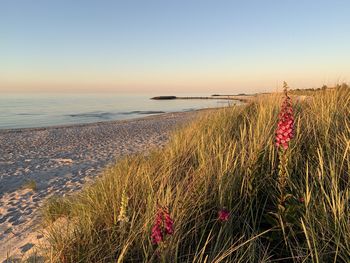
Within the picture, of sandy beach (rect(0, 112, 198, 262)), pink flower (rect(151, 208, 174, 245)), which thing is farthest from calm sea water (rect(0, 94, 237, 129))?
pink flower (rect(151, 208, 174, 245))

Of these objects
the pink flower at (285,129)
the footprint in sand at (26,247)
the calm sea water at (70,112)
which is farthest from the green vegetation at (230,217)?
the calm sea water at (70,112)

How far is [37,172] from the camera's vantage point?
963 centimetres

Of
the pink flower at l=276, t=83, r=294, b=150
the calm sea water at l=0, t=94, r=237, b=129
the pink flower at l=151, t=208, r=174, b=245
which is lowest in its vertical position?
the calm sea water at l=0, t=94, r=237, b=129

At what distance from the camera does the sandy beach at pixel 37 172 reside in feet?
16.1

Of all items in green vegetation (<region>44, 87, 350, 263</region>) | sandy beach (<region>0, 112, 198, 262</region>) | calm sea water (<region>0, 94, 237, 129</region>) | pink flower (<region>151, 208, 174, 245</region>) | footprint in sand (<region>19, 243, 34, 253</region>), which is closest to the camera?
pink flower (<region>151, 208, 174, 245</region>)

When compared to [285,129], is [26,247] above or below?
below

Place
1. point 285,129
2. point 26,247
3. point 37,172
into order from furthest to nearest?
point 37,172 → point 26,247 → point 285,129

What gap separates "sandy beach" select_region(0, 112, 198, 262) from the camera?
491 cm

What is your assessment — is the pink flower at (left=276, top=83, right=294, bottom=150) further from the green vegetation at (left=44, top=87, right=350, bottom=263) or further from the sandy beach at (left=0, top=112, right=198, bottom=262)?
the sandy beach at (left=0, top=112, right=198, bottom=262)

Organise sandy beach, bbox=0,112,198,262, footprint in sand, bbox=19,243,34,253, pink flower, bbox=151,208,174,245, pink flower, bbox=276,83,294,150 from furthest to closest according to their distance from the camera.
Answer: sandy beach, bbox=0,112,198,262
footprint in sand, bbox=19,243,34,253
pink flower, bbox=276,83,294,150
pink flower, bbox=151,208,174,245

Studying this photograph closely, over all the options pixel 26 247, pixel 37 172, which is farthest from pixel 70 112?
pixel 26 247

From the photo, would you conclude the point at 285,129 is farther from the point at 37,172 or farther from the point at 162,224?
the point at 37,172

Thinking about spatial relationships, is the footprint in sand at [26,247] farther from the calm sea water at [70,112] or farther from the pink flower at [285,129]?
the calm sea water at [70,112]

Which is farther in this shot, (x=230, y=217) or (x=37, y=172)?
(x=37, y=172)
